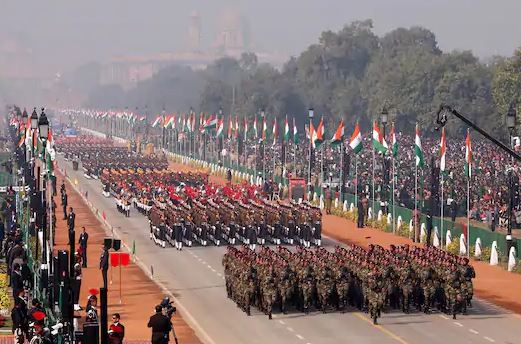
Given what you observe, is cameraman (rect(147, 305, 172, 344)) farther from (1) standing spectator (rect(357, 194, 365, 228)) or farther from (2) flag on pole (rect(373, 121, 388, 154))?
(2) flag on pole (rect(373, 121, 388, 154))

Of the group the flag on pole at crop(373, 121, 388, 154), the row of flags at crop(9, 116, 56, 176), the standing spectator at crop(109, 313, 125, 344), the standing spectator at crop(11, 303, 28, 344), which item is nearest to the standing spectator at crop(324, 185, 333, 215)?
the flag on pole at crop(373, 121, 388, 154)

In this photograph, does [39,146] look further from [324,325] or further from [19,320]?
[19,320]

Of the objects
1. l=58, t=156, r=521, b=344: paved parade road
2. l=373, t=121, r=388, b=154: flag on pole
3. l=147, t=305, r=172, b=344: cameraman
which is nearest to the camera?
l=147, t=305, r=172, b=344: cameraman

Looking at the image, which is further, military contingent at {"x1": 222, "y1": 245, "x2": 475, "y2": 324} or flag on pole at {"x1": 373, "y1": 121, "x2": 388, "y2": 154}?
flag on pole at {"x1": 373, "y1": 121, "x2": 388, "y2": 154}

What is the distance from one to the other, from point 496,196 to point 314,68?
121 metres

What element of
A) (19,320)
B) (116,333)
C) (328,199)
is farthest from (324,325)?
(328,199)

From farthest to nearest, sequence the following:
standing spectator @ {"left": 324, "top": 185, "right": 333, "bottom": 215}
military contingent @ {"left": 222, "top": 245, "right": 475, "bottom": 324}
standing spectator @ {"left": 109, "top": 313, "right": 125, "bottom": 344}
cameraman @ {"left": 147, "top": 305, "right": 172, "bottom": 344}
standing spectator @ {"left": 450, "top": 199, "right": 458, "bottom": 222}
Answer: standing spectator @ {"left": 324, "top": 185, "right": 333, "bottom": 215}, standing spectator @ {"left": 450, "top": 199, "right": 458, "bottom": 222}, military contingent @ {"left": 222, "top": 245, "right": 475, "bottom": 324}, cameraman @ {"left": 147, "top": 305, "right": 172, "bottom": 344}, standing spectator @ {"left": 109, "top": 313, "right": 125, "bottom": 344}

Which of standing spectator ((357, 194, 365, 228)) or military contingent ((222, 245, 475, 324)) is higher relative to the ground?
military contingent ((222, 245, 475, 324))

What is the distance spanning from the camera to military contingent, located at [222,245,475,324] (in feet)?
126

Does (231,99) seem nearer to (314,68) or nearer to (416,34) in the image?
(314,68)

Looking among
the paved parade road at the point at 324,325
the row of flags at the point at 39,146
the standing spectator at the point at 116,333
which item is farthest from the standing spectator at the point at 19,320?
the row of flags at the point at 39,146

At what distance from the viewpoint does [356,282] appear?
3938 cm

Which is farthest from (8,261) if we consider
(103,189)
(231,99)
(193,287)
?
(231,99)

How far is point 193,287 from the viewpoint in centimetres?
4619
